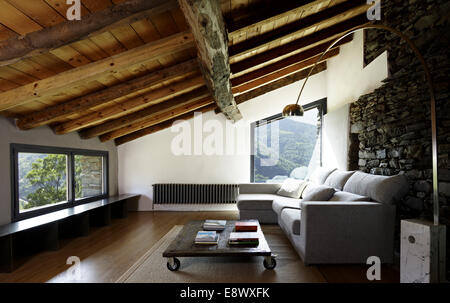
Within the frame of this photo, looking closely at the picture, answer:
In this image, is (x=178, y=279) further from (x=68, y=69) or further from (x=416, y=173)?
(x=416, y=173)

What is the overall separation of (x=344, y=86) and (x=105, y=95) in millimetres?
4021

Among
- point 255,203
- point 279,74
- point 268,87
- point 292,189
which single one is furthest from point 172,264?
point 268,87

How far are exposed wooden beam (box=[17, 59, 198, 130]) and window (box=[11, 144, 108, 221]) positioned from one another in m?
0.43

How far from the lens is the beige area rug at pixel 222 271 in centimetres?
238

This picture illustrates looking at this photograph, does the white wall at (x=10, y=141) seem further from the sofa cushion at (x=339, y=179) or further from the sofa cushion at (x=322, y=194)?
the sofa cushion at (x=339, y=179)

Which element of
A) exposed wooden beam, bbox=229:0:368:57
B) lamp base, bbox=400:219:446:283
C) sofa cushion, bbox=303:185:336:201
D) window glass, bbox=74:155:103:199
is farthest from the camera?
window glass, bbox=74:155:103:199

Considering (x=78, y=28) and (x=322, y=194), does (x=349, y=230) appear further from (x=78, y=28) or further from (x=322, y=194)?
(x=78, y=28)

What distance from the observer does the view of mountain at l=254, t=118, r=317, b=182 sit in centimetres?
575

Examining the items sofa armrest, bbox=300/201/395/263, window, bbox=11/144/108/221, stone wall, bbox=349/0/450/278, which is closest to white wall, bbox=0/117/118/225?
window, bbox=11/144/108/221

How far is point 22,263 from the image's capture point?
2799 mm

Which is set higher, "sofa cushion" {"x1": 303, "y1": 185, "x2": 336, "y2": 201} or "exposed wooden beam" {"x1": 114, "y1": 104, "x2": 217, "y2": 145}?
"exposed wooden beam" {"x1": 114, "y1": 104, "x2": 217, "y2": 145}

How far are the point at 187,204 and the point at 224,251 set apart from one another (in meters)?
3.41

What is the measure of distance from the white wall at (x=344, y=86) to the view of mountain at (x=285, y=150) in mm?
595

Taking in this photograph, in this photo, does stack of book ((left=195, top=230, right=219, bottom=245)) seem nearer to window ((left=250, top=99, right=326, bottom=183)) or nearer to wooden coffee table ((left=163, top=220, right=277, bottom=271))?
wooden coffee table ((left=163, top=220, right=277, bottom=271))
